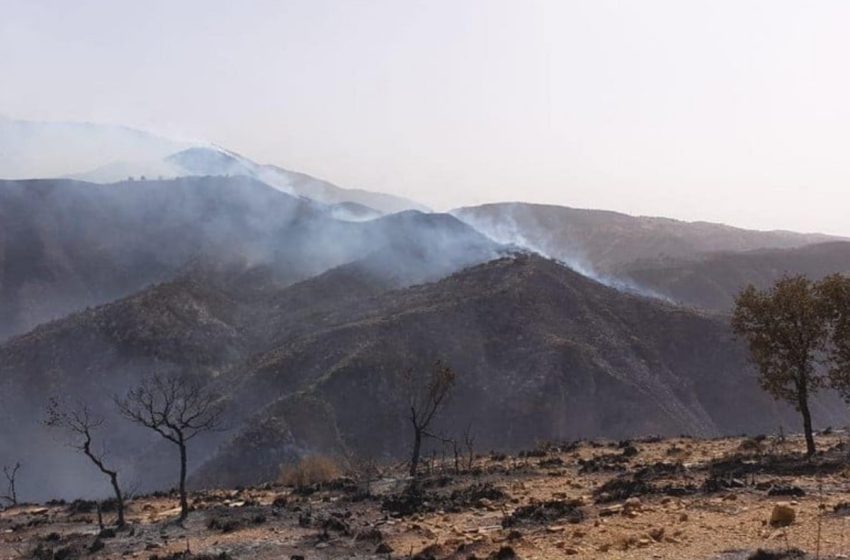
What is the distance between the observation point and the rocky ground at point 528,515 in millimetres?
14234

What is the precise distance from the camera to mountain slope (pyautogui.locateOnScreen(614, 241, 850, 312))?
92375 millimetres

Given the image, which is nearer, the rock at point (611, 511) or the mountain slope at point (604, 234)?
the rock at point (611, 511)

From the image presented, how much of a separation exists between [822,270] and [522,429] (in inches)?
2687

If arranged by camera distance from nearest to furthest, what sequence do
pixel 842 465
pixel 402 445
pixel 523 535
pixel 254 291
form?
1. pixel 523 535
2. pixel 842 465
3. pixel 402 445
4. pixel 254 291

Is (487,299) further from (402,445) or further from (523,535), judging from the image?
(523,535)

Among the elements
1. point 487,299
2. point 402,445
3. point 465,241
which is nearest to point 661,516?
point 402,445

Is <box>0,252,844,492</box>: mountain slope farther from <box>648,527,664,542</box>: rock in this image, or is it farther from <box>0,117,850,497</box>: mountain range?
<box>648,527,664,542</box>: rock

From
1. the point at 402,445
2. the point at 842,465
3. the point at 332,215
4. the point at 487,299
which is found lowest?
the point at 402,445

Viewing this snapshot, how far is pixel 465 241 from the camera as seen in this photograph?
98.9m

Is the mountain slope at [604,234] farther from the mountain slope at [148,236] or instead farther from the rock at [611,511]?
the rock at [611,511]

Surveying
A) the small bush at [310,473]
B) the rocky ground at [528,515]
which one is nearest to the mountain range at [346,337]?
the small bush at [310,473]

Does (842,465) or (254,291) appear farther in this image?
(254,291)

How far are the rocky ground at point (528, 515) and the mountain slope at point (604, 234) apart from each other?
89952 millimetres

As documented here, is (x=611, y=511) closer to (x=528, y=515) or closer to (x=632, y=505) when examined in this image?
(x=632, y=505)
